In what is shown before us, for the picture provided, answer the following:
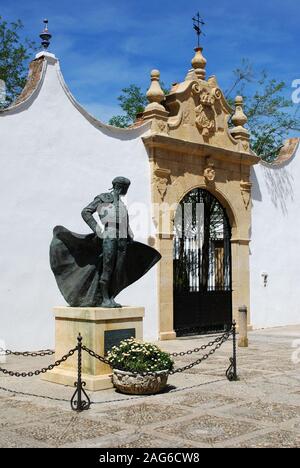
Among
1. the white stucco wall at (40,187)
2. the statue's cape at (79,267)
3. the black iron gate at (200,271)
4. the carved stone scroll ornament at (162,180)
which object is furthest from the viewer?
the black iron gate at (200,271)

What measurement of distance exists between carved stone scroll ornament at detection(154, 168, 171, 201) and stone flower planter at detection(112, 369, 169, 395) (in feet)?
24.1

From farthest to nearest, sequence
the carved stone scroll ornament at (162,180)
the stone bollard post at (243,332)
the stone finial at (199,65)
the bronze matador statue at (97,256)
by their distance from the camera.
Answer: the stone finial at (199,65) → the carved stone scroll ornament at (162,180) → the stone bollard post at (243,332) → the bronze matador statue at (97,256)

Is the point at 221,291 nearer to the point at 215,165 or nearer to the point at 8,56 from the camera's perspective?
the point at 215,165

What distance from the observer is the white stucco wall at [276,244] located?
17.9m

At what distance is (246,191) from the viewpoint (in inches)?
679

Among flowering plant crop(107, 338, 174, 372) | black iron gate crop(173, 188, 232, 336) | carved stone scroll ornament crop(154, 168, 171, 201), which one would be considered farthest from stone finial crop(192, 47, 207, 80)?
flowering plant crop(107, 338, 174, 372)

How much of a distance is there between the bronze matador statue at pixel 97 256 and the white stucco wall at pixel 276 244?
9419 mm


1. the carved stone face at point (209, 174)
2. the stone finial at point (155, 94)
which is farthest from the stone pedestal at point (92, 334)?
the carved stone face at point (209, 174)

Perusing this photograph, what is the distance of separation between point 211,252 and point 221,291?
3.71 feet

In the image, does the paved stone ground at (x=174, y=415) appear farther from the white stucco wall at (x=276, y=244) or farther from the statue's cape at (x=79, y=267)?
the white stucco wall at (x=276, y=244)

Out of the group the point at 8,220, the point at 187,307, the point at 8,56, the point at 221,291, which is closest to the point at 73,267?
the point at 8,220

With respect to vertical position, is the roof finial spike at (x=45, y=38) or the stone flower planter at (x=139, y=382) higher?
the roof finial spike at (x=45, y=38)

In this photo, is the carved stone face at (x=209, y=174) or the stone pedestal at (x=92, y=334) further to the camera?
the carved stone face at (x=209, y=174)

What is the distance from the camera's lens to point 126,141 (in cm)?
1420
